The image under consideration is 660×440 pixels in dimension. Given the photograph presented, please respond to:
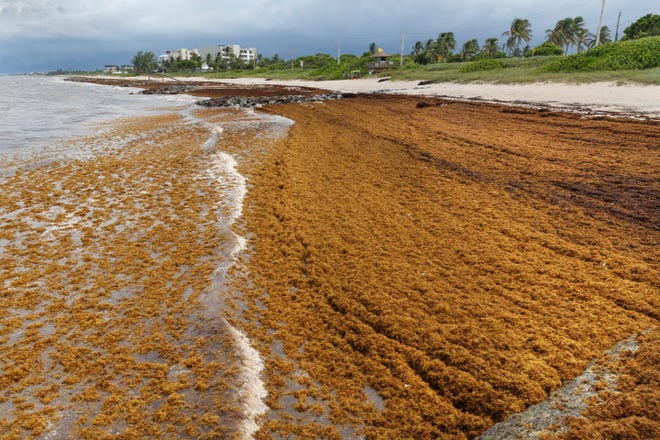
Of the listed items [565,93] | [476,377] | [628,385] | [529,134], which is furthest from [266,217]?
[565,93]

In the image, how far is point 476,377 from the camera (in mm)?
3729

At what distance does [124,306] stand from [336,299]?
2.76 meters

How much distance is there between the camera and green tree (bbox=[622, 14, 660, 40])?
5444 cm

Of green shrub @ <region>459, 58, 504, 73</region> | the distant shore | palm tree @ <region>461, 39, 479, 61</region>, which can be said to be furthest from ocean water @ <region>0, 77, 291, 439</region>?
palm tree @ <region>461, 39, 479, 61</region>

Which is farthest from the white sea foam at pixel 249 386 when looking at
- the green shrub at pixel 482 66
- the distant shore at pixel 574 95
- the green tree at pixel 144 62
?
A: the green tree at pixel 144 62

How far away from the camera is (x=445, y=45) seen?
85688 millimetres

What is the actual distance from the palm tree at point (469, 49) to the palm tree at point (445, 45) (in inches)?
122

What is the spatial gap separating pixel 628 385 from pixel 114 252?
7.07m

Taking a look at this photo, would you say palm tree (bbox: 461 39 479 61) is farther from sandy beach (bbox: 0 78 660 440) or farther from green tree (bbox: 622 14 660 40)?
sandy beach (bbox: 0 78 660 440)

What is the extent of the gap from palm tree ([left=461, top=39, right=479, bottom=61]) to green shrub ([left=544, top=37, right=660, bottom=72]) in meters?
47.6

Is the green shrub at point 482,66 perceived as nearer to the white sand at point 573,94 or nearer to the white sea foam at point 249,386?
the white sand at point 573,94

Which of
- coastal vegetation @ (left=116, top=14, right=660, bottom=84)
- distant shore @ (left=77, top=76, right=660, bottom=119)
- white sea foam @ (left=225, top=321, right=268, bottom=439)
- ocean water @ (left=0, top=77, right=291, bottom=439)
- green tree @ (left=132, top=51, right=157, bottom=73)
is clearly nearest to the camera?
white sea foam @ (left=225, top=321, right=268, bottom=439)

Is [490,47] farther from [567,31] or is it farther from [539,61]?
[539,61]

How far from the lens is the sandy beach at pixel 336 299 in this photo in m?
3.49
